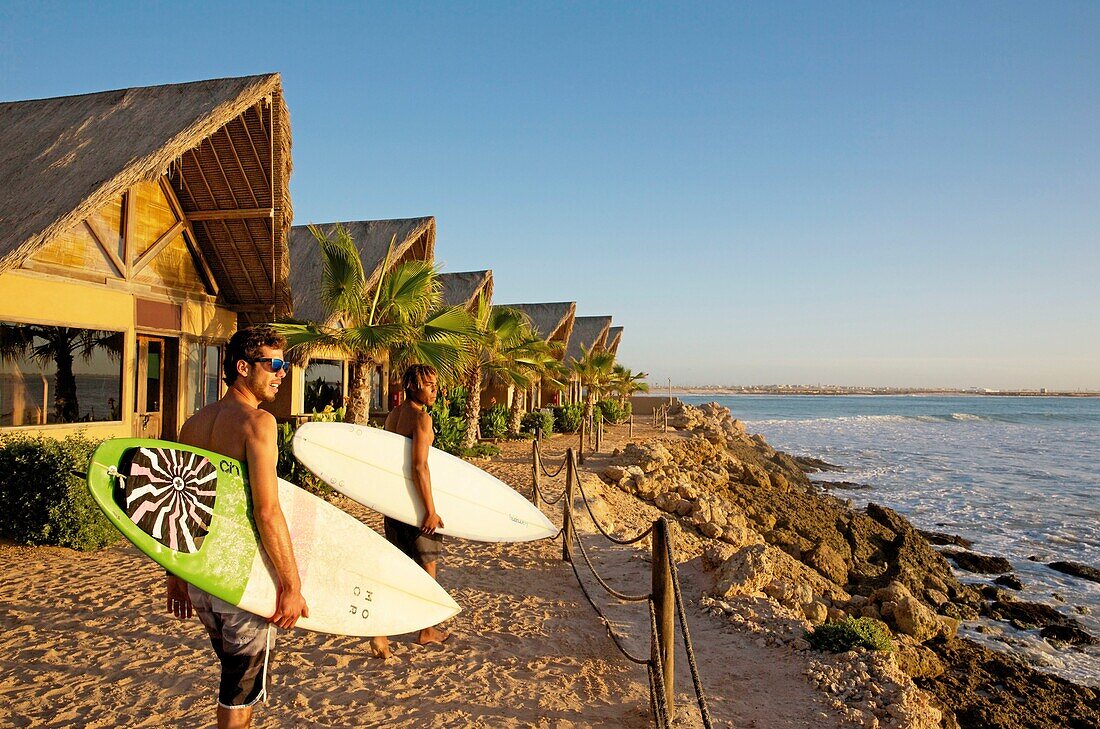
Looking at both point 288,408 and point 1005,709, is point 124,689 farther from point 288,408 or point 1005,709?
point 288,408

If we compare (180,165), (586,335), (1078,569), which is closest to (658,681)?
(180,165)

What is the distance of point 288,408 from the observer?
11.7 metres

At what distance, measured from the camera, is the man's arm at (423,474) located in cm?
432

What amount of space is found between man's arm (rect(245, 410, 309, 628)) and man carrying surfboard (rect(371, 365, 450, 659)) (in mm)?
1757

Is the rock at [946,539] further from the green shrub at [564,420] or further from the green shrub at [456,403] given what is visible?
the green shrub at [564,420]

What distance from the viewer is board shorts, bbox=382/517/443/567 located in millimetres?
4391

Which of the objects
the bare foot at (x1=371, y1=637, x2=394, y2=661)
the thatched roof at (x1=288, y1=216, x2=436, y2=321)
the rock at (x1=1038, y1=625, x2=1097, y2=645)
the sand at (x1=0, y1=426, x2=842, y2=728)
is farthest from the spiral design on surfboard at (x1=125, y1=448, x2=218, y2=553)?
the rock at (x1=1038, y1=625, x2=1097, y2=645)

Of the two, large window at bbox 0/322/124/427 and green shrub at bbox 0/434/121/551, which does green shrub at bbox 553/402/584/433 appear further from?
green shrub at bbox 0/434/121/551

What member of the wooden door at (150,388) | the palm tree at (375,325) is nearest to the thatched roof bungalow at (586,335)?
the palm tree at (375,325)

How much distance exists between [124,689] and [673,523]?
7.54 meters

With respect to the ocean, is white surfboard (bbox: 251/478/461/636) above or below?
above

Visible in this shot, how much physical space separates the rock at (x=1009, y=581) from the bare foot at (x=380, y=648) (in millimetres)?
10950

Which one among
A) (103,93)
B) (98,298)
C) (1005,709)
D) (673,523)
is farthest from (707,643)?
(103,93)

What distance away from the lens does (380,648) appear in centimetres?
439
